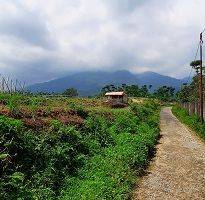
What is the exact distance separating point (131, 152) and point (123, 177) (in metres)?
3.56

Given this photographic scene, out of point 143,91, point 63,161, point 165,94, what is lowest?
point 63,161

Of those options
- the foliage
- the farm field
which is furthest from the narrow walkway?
the foliage

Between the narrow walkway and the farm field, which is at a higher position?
the farm field

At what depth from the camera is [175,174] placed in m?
17.8

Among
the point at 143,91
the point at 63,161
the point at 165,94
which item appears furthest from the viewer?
the point at 165,94

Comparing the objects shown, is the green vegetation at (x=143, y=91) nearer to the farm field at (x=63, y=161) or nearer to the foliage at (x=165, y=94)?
the foliage at (x=165, y=94)

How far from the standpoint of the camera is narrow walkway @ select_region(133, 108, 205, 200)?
14.8 meters

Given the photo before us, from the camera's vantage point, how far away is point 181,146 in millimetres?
25484

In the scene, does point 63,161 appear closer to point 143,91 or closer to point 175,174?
point 175,174

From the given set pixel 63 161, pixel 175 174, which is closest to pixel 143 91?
pixel 175 174

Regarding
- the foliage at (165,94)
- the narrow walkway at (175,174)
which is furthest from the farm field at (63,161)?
the foliage at (165,94)

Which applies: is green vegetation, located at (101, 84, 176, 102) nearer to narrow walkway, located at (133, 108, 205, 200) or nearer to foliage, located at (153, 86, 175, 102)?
foliage, located at (153, 86, 175, 102)

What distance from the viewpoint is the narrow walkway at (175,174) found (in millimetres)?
14750

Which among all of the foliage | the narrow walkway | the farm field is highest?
the foliage
